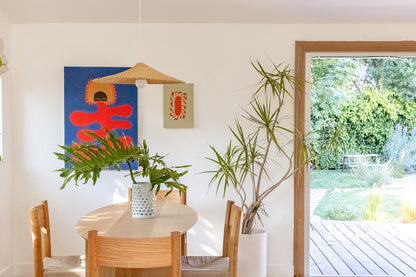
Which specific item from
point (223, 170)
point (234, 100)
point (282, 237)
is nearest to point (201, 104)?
point (234, 100)

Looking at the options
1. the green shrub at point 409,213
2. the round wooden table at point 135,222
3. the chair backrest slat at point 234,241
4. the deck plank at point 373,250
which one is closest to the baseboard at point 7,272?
the round wooden table at point 135,222

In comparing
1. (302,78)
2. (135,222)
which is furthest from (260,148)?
(135,222)

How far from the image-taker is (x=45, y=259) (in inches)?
124

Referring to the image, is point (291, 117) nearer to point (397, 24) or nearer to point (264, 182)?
point (264, 182)

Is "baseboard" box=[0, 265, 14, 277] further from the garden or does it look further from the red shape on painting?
the garden

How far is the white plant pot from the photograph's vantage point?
4062mm

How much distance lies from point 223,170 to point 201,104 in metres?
0.70

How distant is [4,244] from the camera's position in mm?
4332

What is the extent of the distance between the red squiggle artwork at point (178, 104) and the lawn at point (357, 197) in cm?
136

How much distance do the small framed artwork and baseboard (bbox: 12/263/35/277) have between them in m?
1.81

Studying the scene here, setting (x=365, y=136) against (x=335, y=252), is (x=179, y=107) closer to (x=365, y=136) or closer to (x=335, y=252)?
(x=365, y=136)

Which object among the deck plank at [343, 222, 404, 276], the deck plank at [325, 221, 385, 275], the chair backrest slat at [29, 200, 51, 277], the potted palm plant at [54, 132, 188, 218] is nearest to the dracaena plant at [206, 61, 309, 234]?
the deck plank at [325, 221, 385, 275]

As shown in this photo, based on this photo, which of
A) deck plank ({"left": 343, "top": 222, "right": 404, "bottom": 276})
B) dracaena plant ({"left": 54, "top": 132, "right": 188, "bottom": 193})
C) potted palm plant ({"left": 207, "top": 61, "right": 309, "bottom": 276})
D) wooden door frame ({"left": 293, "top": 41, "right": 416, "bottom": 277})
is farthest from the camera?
deck plank ({"left": 343, "top": 222, "right": 404, "bottom": 276})

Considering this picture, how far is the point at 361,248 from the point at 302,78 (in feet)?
5.54
